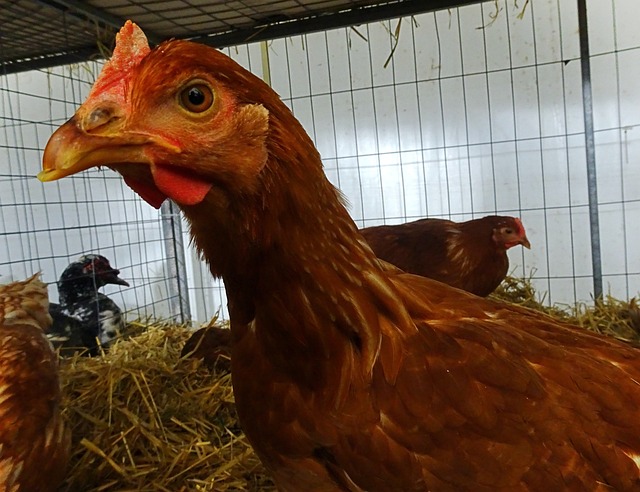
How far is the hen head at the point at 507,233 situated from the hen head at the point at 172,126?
2501mm

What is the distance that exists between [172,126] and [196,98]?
6 centimetres

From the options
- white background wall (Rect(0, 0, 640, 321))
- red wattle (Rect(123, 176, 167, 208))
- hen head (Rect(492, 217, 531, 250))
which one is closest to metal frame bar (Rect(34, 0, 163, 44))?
white background wall (Rect(0, 0, 640, 321))

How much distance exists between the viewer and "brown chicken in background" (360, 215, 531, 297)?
9.02 feet

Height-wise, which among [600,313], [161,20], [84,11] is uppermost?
[161,20]

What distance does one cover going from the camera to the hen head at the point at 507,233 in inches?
116

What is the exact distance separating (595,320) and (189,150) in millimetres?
2955

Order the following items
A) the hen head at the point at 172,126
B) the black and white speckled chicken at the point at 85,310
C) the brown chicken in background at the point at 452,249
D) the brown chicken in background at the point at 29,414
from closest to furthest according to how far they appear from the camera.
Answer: the hen head at the point at 172,126 → the brown chicken in background at the point at 29,414 → the brown chicken in background at the point at 452,249 → the black and white speckled chicken at the point at 85,310

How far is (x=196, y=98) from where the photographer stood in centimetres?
69

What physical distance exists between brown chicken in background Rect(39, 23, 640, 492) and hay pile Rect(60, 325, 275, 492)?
0.90 m

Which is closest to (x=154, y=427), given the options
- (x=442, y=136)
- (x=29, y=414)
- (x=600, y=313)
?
(x=29, y=414)

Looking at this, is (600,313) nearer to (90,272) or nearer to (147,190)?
(147,190)

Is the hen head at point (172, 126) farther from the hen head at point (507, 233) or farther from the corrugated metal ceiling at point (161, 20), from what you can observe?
the hen head at point (507, 233)

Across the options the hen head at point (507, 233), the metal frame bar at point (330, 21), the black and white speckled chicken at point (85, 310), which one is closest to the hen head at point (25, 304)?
the black and white speckled chicken at point (85, 310)

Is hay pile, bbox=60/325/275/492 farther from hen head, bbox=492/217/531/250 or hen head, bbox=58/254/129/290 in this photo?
hen head, bbox=492/217/531/250
